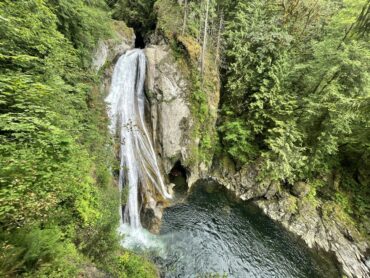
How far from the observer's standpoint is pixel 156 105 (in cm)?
1391

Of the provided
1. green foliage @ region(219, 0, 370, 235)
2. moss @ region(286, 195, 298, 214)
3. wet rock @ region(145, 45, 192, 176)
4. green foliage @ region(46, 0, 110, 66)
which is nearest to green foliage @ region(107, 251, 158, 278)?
wet rock @ region(145, 45, 192, 176)

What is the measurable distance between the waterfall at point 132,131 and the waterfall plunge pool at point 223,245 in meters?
1.55

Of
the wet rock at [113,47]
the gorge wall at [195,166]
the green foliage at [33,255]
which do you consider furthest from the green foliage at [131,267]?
the wet rock at [113,47]

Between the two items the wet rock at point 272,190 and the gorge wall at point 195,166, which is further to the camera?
the wet rock at point 272,190

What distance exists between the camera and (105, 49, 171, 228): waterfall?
10.9 m

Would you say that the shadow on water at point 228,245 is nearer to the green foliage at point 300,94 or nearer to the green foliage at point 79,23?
the green foliage at point 300,94

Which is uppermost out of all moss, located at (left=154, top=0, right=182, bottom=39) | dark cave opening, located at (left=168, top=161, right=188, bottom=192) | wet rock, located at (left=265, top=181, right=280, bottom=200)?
moss, located at (left=154, top=0, right=182, bottom=39)

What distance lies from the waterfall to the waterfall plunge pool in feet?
5.08

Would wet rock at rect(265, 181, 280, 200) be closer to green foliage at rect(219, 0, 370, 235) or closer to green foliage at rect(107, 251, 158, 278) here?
green foliage at rect(219, 0, 370, 235)

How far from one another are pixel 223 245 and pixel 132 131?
779 cm

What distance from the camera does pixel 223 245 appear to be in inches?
423

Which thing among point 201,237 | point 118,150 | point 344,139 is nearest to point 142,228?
point 201,237

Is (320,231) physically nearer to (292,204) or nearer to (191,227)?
(292,204)

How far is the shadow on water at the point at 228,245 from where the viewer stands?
9.45m
